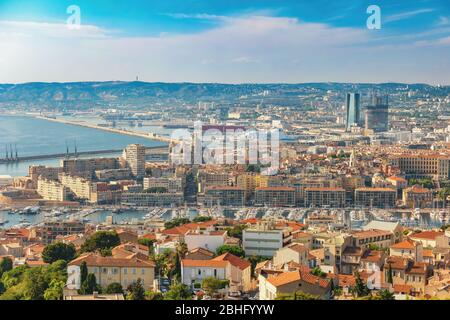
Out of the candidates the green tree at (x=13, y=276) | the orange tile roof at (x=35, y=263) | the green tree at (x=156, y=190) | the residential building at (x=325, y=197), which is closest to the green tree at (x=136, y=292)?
the green tree at (x=13, y=276)

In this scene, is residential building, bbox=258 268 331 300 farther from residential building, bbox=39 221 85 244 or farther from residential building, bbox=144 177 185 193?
residential building, bbox=144 177 185 193

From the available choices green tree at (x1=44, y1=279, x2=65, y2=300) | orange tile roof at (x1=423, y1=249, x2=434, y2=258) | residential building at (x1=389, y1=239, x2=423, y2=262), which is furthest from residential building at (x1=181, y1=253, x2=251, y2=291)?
orange tile roof at (x1=423, y1=249, x2=434, y2=258)

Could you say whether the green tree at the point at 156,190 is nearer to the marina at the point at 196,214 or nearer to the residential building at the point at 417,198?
the marina at the point at 196,214

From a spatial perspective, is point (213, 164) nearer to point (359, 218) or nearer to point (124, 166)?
point (124, 166)

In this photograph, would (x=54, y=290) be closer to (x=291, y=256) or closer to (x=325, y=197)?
(x=291, y=256)
